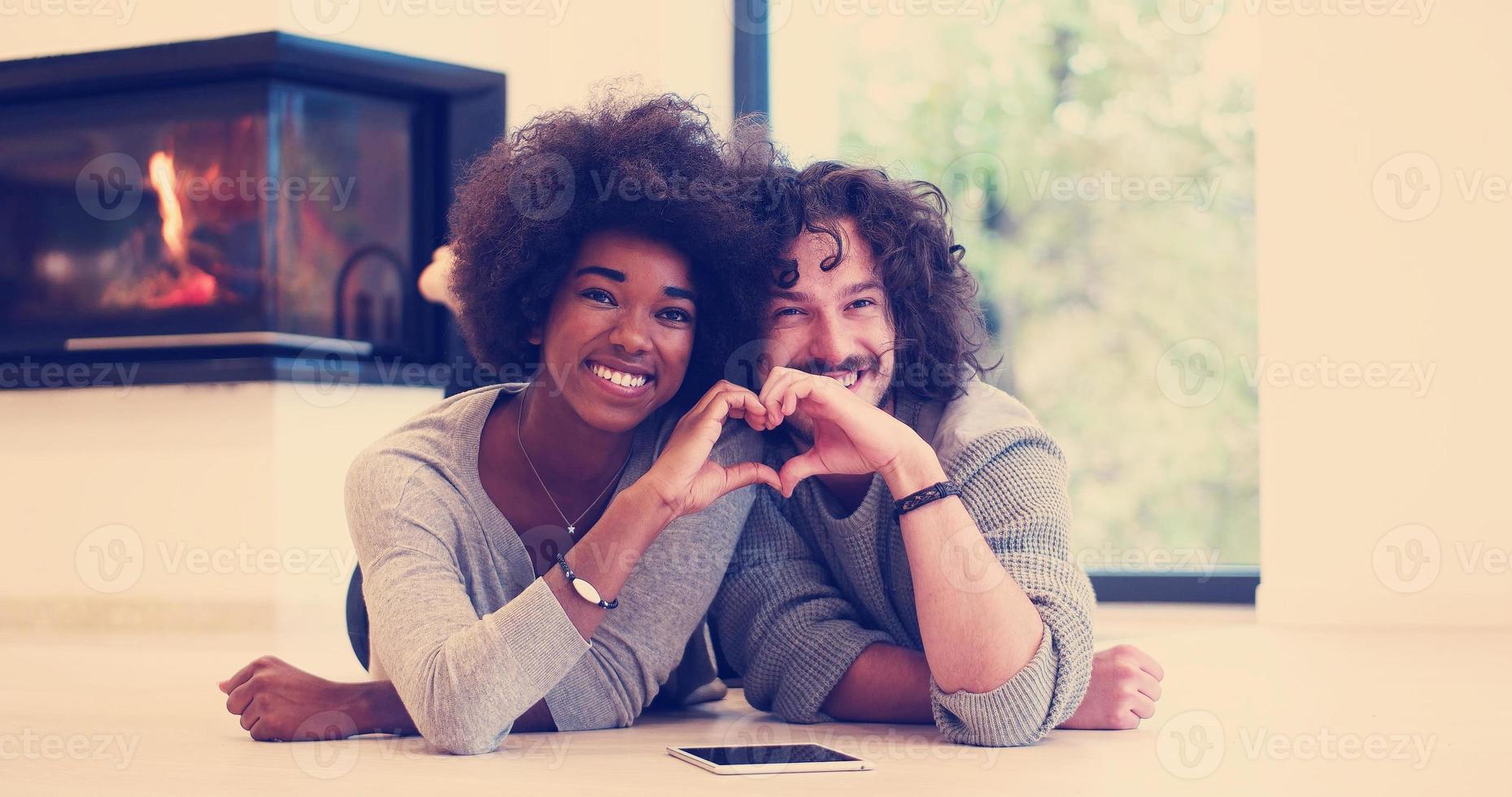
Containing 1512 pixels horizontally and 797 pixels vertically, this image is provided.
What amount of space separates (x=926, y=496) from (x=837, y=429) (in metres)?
0.13

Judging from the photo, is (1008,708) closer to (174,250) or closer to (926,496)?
→ (926,496)

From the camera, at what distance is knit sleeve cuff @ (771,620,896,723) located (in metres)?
1.74

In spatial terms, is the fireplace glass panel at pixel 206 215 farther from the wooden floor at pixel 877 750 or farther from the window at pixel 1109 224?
the window at pixel 1109 224

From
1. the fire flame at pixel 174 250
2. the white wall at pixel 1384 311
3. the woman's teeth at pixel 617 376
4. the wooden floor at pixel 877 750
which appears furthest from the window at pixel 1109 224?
the woman's teeth at pixel 617 376

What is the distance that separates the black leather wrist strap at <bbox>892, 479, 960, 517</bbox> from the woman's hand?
0.15 meters

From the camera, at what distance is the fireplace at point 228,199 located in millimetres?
3760

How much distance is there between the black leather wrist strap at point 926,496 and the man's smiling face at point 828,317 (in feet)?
0.74

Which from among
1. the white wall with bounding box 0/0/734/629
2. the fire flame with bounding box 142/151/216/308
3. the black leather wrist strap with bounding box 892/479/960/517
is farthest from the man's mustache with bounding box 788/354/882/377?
the fire flame with bounding box 142/151/216/308

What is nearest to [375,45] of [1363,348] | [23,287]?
[23,287]

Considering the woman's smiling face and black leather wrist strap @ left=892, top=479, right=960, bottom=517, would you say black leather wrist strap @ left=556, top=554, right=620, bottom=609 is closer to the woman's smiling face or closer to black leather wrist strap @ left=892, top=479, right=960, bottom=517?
the woman's smiling face

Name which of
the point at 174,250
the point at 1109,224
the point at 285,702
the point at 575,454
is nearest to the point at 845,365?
the point at 575,454

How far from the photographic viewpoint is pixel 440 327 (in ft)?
13.3

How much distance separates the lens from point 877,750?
1606 mm

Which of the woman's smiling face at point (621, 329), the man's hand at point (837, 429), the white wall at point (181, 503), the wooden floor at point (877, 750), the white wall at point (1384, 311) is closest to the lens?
the wooden floor at point (877, 750)
